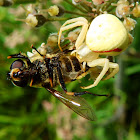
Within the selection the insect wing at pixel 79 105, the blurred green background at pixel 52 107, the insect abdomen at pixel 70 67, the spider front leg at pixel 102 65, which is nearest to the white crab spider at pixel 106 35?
A: the spider front leg at pixel 102 65

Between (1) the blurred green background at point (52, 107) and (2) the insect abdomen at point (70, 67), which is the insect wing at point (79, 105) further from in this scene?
(1) the blurred green background at point (52, 107)

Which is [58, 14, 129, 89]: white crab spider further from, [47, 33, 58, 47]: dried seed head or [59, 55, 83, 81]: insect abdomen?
[47, 33, 58, 47]: dried seed head

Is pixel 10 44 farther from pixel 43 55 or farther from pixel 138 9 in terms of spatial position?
pixel 138 9

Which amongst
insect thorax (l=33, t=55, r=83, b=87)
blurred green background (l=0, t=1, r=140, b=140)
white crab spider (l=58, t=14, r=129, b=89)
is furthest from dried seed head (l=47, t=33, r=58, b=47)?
blurred green background (l=0, t=1, r=140, b=140)

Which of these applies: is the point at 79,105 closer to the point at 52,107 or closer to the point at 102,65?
the point at 102,65

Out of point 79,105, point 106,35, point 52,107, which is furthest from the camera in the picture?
point 52,107

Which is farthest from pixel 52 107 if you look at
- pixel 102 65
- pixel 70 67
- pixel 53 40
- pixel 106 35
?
pixel 106 35
